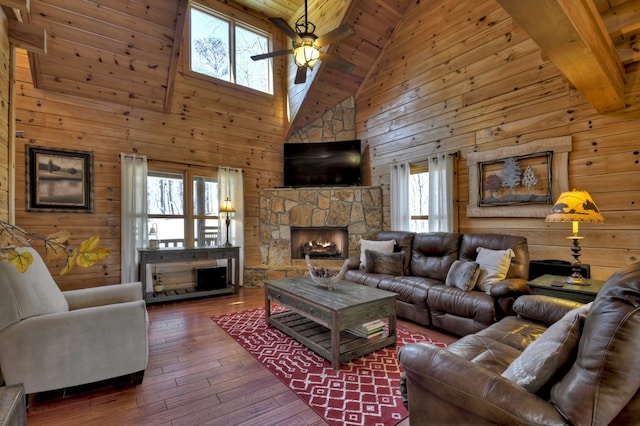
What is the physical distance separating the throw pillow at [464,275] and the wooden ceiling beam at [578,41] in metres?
1.87

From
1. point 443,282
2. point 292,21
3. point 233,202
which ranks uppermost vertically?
Answer: point 292,21

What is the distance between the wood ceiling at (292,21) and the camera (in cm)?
205

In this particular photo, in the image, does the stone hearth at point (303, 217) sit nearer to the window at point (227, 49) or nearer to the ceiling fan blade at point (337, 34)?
the window at point (227, 49)

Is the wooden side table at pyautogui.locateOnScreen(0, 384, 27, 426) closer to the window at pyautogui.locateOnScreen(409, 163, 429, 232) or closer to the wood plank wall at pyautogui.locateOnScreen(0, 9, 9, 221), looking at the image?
the wood plank wall at pyautogui.locateOnScreen(0, 9, 9, 221)

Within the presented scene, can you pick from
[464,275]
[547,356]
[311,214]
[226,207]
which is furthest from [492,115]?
[226,207]

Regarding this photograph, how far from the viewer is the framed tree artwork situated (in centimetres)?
343

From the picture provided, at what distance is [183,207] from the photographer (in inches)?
201

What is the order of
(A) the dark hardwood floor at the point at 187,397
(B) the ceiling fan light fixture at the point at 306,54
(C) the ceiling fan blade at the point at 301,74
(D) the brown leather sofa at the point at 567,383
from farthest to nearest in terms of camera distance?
(C) the ceiling fan blade at the point at 301,74 < (B) the ceiling fan light fixture at the point at 306,54 < (A) the dark hardwood floor at the point at 187,397 < (D) the brown leather sofa at the point at 567,383

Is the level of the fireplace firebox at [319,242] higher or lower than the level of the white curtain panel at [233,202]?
lower

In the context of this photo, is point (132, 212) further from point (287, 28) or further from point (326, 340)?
point (326, 340)

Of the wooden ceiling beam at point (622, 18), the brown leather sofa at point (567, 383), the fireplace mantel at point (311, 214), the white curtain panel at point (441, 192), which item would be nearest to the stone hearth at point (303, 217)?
the fireplace mantel at point (311, 214)

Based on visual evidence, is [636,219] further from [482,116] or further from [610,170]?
[482,116]

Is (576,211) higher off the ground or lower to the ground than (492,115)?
lower

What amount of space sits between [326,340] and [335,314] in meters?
0.51
